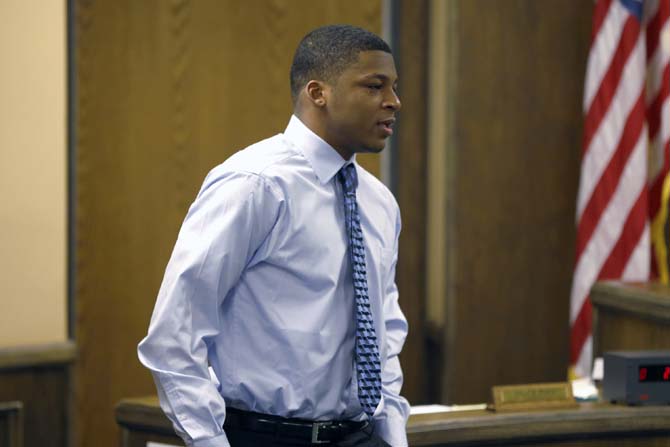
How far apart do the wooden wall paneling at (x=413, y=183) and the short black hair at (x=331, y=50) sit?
2.56 metres

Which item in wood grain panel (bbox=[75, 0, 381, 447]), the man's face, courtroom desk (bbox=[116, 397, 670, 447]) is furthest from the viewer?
wood grain panel (bbox=[75, 0, 381, 447])

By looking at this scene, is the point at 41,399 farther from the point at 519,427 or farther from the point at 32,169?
the point at 519,427

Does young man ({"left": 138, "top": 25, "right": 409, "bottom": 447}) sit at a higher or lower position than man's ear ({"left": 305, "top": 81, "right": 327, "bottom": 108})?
lower

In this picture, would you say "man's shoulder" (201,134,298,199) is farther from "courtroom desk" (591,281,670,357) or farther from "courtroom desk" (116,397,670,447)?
"courtroom desk" (591,281,670,357)

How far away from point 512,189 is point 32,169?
201 cm

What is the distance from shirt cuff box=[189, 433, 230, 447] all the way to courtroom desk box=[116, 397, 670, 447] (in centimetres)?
79

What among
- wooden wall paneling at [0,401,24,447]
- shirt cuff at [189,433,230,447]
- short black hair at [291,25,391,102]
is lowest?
wooden wall paneling at [0,401,24,447]

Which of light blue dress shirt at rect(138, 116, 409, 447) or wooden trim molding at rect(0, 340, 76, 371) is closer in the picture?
light blue dress shirt at rect(138, 116, 409, 447)

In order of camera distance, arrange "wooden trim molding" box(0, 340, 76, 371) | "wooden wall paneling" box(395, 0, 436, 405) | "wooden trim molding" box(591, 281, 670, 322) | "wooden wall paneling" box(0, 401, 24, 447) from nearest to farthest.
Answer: "wooden trim molding" box(591, 281, 670, 322) < "wooden wall paneling" box(0, 401, 24, 447) < "wooden trim molding" box(0, 340, 76, 371) < "wooden wall paneling" box(395, 0, 436, 405)

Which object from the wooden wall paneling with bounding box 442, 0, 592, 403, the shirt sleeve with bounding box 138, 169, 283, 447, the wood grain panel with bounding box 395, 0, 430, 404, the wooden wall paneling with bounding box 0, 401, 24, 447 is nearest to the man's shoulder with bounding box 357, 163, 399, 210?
the shirt sleeve with bounding box 138, 169, 283, 447

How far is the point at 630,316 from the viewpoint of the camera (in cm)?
330

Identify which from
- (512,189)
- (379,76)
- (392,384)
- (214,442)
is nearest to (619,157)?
(512,189)

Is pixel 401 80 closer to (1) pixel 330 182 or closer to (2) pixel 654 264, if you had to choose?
(2) pixel 654 264

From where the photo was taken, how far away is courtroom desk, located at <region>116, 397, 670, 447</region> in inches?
104
